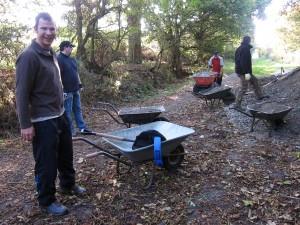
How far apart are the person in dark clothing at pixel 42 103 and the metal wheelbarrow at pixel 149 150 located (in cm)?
40

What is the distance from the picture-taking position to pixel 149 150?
14.4 feet

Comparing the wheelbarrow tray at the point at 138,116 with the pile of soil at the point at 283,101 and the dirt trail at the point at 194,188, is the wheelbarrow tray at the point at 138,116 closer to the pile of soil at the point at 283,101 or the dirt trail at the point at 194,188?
the dirt trail at the point at 194,188

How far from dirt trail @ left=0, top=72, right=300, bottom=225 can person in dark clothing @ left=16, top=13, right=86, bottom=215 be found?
1.80ft

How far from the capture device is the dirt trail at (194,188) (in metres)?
4.07

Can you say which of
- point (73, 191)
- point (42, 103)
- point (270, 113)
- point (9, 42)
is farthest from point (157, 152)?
point (9, 42)

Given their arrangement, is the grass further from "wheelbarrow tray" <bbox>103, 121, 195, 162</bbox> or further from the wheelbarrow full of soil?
"wheelbarrow tray" <bbox>103, 121, 195, 162</bbox>

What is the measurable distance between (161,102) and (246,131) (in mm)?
5318

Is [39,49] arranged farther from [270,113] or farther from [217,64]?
[217,64]

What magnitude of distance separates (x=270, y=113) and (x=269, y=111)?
0.45 meters

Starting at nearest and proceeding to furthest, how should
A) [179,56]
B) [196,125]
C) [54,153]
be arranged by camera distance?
[54,153] < [196,125] < [179,56]

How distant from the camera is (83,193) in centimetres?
463

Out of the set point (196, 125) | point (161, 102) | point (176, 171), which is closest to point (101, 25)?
point (161, 102)

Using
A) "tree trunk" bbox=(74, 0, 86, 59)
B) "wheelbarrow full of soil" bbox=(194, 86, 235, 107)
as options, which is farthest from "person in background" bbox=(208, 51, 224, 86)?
"tree trunk" bbox=(74, 0, 86, 59)

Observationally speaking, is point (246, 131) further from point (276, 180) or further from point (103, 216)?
point (103, 216)
